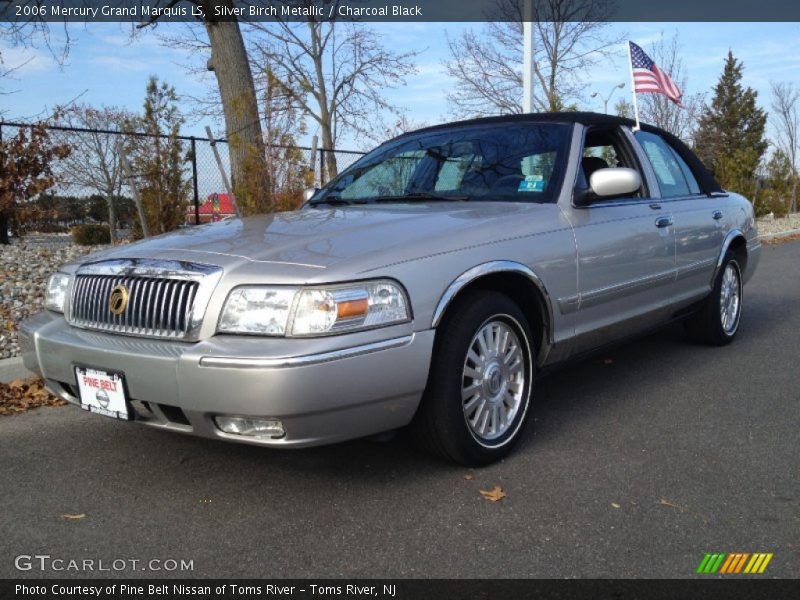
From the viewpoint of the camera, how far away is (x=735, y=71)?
5078cm

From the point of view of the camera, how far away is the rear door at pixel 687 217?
15.9 feet

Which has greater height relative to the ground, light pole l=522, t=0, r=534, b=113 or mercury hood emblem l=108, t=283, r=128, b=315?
light pole l=522, t=0, r=534, b=113

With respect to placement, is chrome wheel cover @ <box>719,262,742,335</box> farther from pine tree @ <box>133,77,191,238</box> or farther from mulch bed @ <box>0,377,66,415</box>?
pine tree @ <box>133,77,191,238</box>

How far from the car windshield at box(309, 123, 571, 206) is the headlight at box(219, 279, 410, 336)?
4.26 feet

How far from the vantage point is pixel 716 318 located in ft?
18.2

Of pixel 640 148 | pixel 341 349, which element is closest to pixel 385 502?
pixel 341 349

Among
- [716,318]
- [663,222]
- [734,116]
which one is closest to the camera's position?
[663,222]

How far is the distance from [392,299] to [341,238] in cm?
41

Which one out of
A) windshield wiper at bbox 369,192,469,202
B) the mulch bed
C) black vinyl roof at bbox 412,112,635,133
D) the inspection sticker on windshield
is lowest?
the mulch bed

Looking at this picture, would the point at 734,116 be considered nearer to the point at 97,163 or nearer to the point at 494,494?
the point at 97,163

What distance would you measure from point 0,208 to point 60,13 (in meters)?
3.14

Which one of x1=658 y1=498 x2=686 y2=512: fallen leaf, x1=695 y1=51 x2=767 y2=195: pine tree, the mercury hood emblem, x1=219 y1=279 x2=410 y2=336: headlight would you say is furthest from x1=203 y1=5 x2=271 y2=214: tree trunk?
x1=695 y1=51 x2=767 y2=195: pine tree

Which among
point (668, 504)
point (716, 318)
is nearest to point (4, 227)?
point (716, 318)

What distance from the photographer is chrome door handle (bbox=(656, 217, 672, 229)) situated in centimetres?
452
